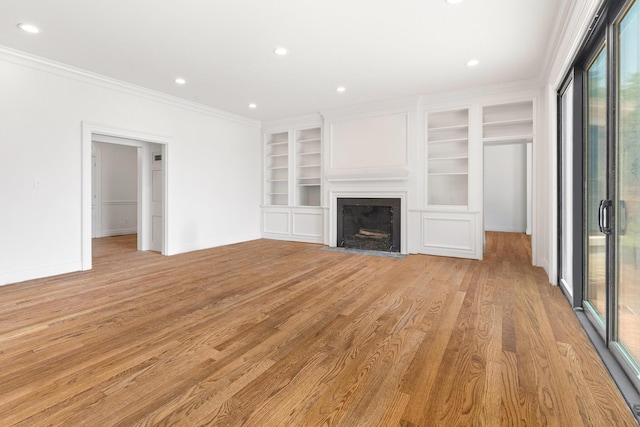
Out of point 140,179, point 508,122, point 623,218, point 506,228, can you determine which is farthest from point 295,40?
point 506,228

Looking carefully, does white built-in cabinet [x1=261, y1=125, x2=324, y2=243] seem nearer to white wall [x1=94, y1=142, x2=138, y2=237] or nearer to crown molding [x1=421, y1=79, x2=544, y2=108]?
crown molding [x1=421, y1=79, x2=544, y2=108]

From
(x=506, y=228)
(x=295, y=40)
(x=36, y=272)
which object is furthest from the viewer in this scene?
(x=506, y=228)

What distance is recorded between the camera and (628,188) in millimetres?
1833

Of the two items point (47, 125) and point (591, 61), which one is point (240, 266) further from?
point (591, 61)

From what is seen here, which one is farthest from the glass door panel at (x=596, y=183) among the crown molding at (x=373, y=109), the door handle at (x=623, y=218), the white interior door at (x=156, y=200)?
the white interior door at (x=156, y=200)

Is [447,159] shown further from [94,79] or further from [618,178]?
[94,79]

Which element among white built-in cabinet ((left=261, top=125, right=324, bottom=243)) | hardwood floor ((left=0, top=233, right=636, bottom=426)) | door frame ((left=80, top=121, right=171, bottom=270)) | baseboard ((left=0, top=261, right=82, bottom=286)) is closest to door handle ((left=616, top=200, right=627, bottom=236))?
hardwood floor ((left=0, top=233, right=636, bottom=426))

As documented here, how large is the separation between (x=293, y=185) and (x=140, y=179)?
2.90 m

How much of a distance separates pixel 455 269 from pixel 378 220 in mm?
1775

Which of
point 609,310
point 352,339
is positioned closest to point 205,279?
point 352,339

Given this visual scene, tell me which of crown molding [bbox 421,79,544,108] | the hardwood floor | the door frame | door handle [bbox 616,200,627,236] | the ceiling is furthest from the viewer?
crown molding [bbox 421,79,544,108]

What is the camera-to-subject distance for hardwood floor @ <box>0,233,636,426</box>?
1.45 meters

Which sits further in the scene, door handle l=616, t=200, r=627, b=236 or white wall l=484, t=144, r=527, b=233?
white wall l=484, t=144, r=527, b=233

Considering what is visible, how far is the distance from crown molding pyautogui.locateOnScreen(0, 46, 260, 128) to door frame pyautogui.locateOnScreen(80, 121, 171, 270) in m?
0.58
